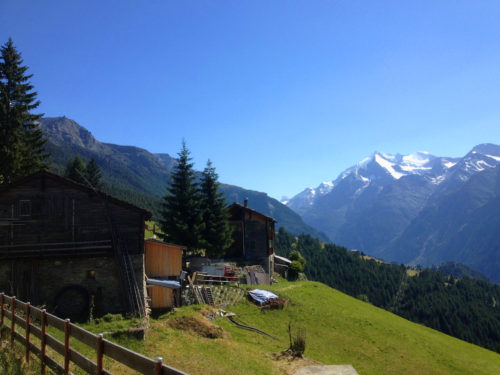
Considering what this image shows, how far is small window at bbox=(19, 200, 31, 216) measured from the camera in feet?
81.9

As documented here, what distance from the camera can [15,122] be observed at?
36562 mm

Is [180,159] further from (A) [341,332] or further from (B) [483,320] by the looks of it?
(B) [483,320]

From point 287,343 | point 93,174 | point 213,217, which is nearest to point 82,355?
point 287,343

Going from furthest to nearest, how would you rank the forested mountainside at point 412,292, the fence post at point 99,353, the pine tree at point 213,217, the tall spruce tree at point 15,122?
1. the forested mountainside at point 412,292
2. the pine tree at point 213,217
3. the tall spruce tree at point 15,122
4. the fence post at point 99,353

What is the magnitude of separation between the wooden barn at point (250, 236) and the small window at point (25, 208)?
3120 centimetres

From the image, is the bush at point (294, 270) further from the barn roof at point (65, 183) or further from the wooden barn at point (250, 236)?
the barn roof at point (65, 183)

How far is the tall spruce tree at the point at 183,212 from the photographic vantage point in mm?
39438

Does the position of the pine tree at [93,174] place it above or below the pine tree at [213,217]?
above

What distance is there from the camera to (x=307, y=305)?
35156 mm

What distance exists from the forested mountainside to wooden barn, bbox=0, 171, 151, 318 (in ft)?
339

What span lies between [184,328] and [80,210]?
1165 cm

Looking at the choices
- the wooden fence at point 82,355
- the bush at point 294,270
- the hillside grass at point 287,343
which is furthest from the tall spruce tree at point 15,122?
the bush at point 294,270

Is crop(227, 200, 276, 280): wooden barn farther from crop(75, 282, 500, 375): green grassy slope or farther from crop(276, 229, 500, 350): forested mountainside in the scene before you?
crop(276, 229, 500, 350): forested mountainside

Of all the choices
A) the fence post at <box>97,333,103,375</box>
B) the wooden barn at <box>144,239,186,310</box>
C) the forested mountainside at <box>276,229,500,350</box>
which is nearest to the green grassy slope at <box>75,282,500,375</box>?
the wooden barn at <box>144,239,186,310</box>
